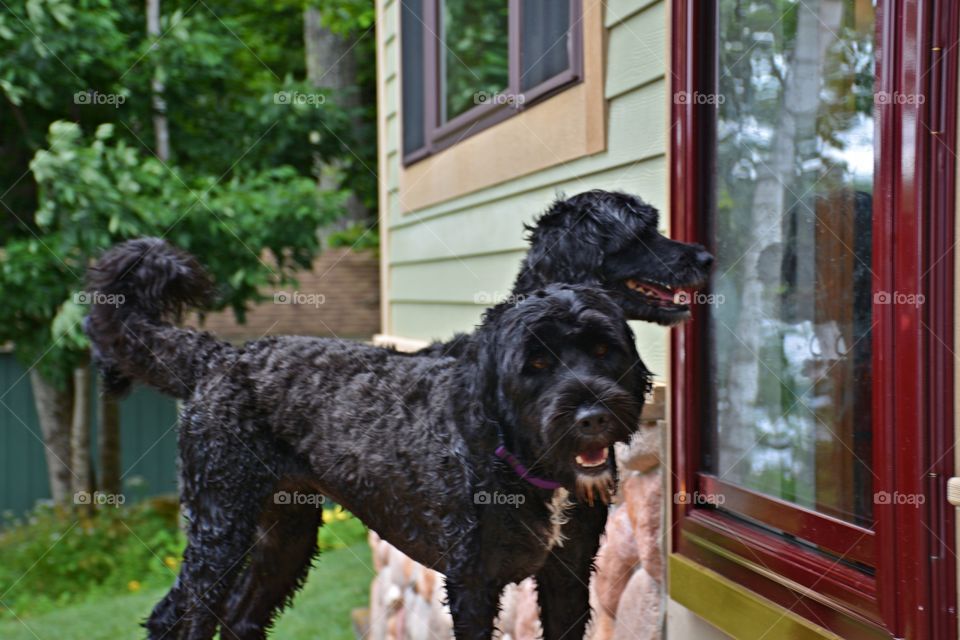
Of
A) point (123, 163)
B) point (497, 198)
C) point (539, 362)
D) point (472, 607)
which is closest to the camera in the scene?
point (539, 362)

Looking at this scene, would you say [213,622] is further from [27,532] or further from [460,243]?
[27,532]

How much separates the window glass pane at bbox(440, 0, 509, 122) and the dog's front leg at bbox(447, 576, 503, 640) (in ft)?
11.8

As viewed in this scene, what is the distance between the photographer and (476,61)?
572cm

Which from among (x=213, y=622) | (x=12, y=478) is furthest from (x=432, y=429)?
(x=12, y=478)

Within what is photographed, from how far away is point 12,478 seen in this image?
11.7m

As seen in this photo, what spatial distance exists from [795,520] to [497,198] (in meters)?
2.48

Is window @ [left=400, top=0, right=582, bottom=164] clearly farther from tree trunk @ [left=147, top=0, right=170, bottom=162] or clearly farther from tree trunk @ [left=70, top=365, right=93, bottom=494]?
tree trunk @ [left=70, top=365, right=93, bottom=494]

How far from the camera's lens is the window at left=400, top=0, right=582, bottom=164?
4066 mm

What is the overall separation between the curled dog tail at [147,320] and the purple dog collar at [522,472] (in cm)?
113

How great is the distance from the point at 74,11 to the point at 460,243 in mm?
4800

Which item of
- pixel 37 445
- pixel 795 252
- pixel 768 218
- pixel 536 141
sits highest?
pixel 536 141

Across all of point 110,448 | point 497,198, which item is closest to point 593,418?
point 497,198

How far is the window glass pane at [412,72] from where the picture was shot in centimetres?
615

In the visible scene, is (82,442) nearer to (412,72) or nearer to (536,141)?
(412,72)
